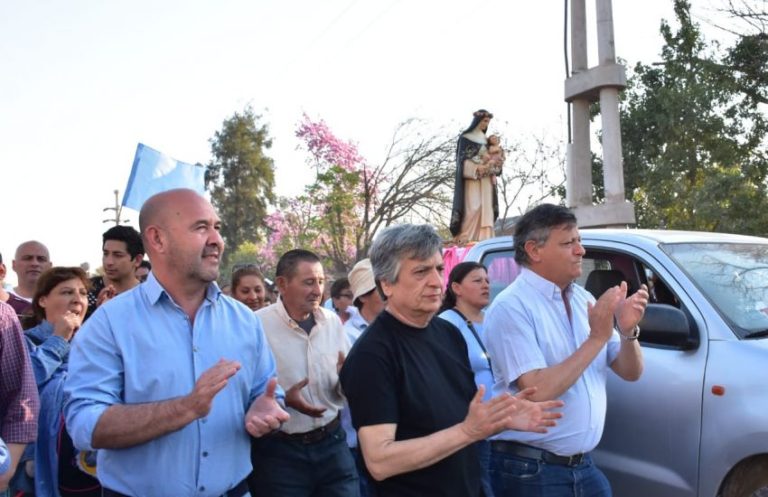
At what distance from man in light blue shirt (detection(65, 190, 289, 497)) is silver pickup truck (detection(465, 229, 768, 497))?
92.9 inches

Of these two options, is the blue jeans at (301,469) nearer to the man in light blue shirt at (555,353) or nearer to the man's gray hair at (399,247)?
the man in light blue shirt at (555,353)

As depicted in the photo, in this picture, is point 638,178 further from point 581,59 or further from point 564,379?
point 564,379

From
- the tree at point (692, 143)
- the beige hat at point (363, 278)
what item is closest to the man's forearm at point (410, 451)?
the beige hat at point (363, 278)

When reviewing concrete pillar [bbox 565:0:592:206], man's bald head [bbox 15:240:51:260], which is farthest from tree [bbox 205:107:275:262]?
man's bald head [bbox 15:240:51:260]

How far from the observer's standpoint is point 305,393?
4055 millimetres

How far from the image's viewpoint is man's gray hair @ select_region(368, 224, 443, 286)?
276 centimetres

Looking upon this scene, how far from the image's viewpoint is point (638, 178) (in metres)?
24.0

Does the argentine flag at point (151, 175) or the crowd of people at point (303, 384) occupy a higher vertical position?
the argentine flag at point (151, 175)

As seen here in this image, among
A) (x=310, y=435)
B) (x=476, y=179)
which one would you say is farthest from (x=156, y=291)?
(x=476, y=179)

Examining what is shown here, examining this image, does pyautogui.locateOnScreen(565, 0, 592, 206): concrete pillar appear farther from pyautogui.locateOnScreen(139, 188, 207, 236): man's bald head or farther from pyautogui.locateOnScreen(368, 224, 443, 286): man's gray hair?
pyautogui.locateOnScreen(139, 188, 207, 236): man's bald head

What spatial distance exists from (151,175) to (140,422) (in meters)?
6.16

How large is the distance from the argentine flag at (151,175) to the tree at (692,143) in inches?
643

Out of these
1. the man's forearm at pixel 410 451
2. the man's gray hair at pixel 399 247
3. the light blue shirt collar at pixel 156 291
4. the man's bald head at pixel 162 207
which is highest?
the man's bald head at pixel 162 207

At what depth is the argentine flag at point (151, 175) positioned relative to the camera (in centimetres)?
806
